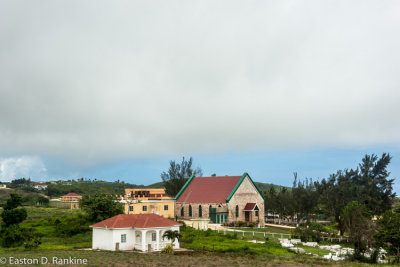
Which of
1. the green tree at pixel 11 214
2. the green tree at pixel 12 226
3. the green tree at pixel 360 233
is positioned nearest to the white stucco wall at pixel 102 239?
the green tree at pixel 12 226

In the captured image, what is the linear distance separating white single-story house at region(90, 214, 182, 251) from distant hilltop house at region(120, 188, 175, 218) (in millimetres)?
15342

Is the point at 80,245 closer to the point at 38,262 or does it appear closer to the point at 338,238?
the point at 38,262

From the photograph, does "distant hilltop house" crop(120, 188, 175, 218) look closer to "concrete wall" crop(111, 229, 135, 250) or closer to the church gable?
the church gable

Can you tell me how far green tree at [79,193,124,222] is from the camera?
42.8 metres

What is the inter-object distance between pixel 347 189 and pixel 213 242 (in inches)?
1191

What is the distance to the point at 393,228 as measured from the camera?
29.3 m

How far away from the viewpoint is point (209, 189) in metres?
52.2

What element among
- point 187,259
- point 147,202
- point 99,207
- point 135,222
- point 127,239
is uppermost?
point 147,202

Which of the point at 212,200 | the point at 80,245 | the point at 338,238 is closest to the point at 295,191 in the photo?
the point at 212,200

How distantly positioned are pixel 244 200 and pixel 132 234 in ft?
74.0

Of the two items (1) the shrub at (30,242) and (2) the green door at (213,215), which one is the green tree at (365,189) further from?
(1) the shrub at (30,242)

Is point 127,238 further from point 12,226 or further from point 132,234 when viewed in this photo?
point 12,226

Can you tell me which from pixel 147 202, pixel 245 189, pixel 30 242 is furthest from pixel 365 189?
pixel 30 242

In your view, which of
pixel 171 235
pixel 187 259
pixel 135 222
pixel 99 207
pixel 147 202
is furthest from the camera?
pixel 147 202
